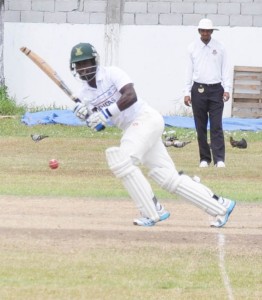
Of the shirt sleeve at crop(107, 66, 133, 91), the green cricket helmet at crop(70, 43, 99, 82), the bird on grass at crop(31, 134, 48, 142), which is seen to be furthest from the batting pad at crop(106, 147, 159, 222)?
the bird on grass at crop(31, 134, 48, 142)

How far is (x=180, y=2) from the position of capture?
2511cm

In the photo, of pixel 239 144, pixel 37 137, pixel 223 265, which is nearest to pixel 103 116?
pixel 223 265

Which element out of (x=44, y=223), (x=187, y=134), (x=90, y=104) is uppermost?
(x=90, y=104)

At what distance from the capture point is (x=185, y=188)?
10.9 meters

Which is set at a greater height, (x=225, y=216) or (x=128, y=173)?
(x=128, y=173)

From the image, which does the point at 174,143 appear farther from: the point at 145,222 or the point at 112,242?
the point at 112,242

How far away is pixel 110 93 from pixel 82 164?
6.67m

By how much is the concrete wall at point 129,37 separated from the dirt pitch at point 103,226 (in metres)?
11.9

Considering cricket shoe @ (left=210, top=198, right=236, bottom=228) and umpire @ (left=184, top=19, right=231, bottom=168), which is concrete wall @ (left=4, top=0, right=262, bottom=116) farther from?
cricket shoe @ (left=210, top=198, right=236, bottom=228)

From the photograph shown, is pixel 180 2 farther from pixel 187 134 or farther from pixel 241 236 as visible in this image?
pixel 241 236

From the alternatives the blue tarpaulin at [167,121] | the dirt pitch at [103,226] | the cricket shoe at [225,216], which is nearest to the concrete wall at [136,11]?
the blue tarpaulin at [167,121]

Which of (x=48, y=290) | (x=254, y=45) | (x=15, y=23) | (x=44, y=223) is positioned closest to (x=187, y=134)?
(x=254, y=45)

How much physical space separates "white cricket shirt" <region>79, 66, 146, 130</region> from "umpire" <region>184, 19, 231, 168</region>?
5.74m

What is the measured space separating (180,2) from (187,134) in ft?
13.3
